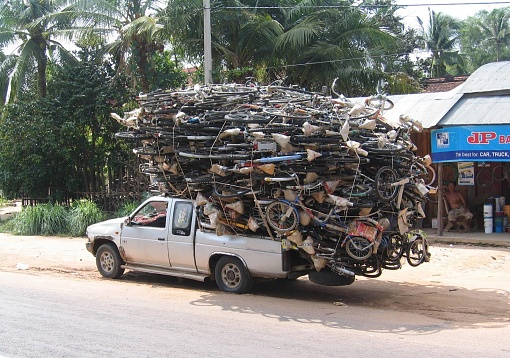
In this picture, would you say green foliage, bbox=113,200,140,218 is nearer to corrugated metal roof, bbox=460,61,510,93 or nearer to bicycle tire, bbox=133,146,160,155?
bicycle tire, bbox=133,146,160,155

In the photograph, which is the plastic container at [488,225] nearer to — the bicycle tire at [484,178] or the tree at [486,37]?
the bicycle tire at [484,178]

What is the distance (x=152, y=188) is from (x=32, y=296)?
3.06 m

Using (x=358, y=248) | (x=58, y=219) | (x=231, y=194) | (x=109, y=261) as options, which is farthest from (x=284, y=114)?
(x=58, y=219)

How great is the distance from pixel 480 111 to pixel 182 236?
9.20m

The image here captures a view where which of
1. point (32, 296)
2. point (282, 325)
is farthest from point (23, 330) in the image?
point (282, 325)

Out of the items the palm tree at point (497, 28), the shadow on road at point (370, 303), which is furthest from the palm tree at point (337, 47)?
the palm tree at point (497, 28)

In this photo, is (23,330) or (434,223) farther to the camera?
(434,223)

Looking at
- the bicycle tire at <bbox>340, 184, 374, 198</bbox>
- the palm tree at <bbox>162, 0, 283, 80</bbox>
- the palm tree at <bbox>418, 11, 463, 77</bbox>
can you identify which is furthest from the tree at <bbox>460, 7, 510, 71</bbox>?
the bicycle tire at <bbox>340, 184, 374, 198</bbox>

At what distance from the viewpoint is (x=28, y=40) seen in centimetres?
2434

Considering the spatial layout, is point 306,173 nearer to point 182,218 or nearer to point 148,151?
point 182,218

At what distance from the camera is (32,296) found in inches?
375

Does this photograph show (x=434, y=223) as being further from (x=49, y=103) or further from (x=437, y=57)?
(x=437, y=57)

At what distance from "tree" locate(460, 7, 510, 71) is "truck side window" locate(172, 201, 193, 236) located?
4860 cm

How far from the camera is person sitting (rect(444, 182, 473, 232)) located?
16297mm
